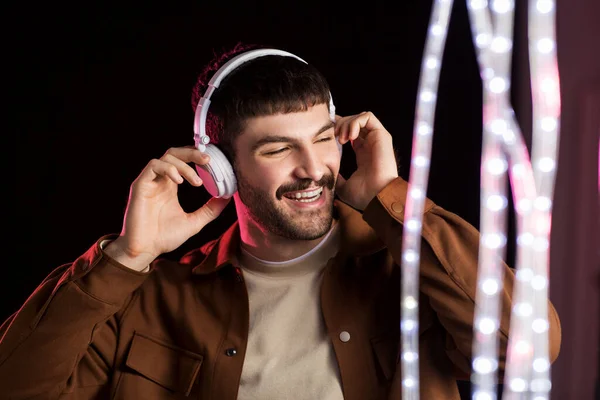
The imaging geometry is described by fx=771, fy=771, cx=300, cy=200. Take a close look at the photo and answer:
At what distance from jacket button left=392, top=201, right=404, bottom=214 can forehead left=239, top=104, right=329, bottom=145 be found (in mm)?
318

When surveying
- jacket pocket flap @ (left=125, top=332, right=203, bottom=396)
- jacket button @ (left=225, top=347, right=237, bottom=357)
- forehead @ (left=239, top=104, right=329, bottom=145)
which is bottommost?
jacket pocket flap @ (left=125, top=332, right=203, bottom=396)

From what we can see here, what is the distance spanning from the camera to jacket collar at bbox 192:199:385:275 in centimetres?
225

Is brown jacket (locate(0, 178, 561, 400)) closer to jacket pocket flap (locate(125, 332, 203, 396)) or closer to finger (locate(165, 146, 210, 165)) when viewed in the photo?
jacket pocket flap (locate(125, 332, 203, 396))

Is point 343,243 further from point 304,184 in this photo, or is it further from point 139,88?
point 139,88

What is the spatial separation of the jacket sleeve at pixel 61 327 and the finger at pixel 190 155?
34 cm

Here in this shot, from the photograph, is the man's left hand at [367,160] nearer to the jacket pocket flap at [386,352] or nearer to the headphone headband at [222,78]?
the headphone headband at [222,78]

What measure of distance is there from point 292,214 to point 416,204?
393 millimetres

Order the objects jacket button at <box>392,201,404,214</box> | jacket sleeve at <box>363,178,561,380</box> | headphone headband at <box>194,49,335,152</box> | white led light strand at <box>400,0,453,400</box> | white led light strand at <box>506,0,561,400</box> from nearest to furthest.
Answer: white led light strand at <box>506,0,561,400</box>
white led light strand at <box>400,0,453,400</box>
jacket sleeve at <box>363,178,561,380</box>
jacket button at <box>392,201,404,214</box>
headphone headband at <box>194,49,335,152</box>

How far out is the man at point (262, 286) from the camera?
213 centimetres

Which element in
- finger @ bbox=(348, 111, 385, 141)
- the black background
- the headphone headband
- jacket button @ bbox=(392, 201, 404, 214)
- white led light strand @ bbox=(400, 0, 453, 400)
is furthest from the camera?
the black background

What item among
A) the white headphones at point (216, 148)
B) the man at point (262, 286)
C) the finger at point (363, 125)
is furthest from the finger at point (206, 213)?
the finger at point (363, 125)

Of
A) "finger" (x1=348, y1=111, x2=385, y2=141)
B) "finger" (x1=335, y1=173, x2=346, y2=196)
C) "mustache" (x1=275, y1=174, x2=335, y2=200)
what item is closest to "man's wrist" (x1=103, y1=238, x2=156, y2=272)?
"mustache" (x1=275, y1=174, x2=335, y2=200)

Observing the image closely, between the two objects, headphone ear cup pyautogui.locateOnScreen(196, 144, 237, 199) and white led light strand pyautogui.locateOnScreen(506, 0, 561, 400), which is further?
headphone ear cup pyautogui.locateOnScreen(196, 144, 237, 199)

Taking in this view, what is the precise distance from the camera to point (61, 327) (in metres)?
2.15
